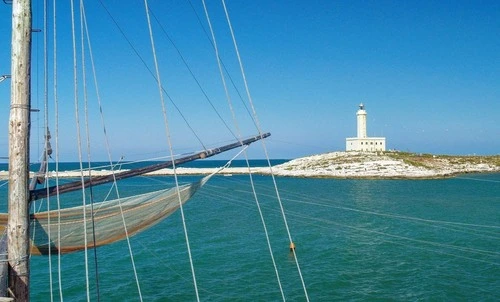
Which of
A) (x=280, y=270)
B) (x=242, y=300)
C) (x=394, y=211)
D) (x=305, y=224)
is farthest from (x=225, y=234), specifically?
(x=394, y=211)

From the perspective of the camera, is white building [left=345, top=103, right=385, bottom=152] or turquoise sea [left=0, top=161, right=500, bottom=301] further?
white building [left=345, top=103, right=385, bottom=152]

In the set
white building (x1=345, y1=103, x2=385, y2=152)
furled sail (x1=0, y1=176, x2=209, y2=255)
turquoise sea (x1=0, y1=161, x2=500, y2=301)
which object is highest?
white building (x1=345, y1=103, x2=385, y2=152)

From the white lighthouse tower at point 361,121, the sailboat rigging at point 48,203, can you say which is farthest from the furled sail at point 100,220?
the white lighthouse tower at point 361,121

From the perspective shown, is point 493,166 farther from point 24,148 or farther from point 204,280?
point 24,148

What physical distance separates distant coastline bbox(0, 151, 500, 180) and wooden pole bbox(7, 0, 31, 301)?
80.1m

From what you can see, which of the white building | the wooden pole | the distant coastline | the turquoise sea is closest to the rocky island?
the distant coastline

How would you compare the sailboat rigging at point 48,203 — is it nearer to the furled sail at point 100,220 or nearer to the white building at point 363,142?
the furled sail at point 100,220

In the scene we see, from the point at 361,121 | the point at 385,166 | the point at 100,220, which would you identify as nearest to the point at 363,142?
the point at 361,121

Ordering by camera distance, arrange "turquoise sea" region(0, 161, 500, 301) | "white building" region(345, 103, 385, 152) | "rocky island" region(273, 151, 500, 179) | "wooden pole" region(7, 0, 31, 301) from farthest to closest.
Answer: "white building" region(345, 103, 385, 152) < "rocky island" region(273, 151, 500, 179) < "turquoise sea" region(0, 161, 500, 301) < "wooden pole" region(7, 0, 31, 301)

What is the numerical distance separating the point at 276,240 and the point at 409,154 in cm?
9499

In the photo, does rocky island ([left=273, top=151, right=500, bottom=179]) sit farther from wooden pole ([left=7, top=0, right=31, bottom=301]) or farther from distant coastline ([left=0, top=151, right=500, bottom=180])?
wooden pole ([left=7, top=0, right=31, bottom=301])

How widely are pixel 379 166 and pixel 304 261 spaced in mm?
76685

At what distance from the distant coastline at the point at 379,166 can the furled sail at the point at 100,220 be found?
75544mm

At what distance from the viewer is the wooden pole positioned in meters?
5.36
